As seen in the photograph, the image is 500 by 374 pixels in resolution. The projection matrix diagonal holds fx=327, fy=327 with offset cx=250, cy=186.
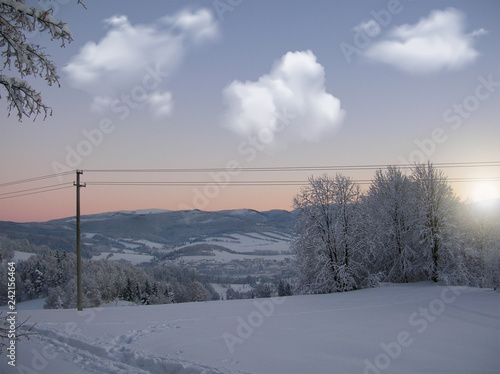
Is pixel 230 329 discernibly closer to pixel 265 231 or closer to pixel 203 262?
pixel 203 262

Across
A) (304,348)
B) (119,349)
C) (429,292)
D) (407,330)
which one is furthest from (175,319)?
(429,292)

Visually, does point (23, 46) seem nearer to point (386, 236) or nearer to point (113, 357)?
point (113, 357)

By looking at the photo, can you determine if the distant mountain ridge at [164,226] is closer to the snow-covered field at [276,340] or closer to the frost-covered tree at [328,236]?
the frost-covered tree at [328,236]

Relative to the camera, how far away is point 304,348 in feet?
33.9

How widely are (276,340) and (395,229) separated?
23.2 m

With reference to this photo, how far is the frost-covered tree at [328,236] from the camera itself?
28.1 m

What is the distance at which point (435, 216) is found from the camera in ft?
95.5

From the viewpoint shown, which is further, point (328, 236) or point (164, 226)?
point (164, 226)

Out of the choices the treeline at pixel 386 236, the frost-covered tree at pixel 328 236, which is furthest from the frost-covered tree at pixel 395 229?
the frost-covered tree at pixel 328 236

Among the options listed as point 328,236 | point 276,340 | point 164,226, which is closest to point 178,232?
point 164,226

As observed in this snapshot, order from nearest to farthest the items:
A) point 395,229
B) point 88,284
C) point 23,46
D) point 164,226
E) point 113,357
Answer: point 23,46 → point 113,357 → point 395,229 → point 88,284 → point 164,226

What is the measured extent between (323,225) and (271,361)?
21.2m

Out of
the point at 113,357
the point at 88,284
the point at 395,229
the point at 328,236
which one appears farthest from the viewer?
the point at 88,284

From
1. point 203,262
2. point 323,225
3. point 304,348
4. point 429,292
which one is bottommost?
point 203,262
